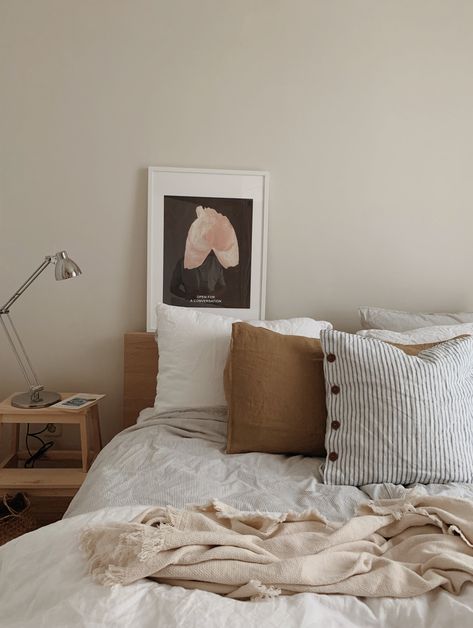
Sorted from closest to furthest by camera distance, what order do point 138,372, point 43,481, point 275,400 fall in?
1. point 275,400
2. point 43,481
3. point 138,372

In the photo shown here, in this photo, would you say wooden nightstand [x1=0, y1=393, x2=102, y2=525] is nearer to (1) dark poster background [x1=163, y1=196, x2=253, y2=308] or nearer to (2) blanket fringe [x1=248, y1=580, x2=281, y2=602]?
(1) dark poster background [x1=163, y1=196, x2=253, y2=308]

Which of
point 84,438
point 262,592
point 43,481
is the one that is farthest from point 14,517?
point 262,592

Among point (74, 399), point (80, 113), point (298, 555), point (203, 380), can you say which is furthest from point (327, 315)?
point (298, 555)

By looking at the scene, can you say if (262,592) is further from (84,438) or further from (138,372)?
(138,372)

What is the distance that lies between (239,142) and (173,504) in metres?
1.54

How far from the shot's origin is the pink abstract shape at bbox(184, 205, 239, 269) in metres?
2.55

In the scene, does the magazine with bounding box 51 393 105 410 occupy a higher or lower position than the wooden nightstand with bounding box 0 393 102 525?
higher

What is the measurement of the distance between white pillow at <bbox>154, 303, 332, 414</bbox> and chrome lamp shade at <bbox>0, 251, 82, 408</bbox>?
38 centimetres

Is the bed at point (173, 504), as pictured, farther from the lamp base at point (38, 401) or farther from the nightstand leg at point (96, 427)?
the lamp base at point (38, 401)

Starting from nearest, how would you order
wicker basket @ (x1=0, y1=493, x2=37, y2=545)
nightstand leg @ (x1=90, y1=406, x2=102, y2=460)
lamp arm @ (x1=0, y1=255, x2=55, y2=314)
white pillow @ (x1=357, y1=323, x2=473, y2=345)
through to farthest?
1. white pillow @ (x1=357, y1=323, x2=473, y2=345)
2. wicker basket @ (x1=0, y1=493, x2=37, y2=545)
3. lamp arm @ (x1=0, y1=255, x2=55, y2=314)
4. nightstand leg @ (x1=90, y1=406, x2=102, y2=460)

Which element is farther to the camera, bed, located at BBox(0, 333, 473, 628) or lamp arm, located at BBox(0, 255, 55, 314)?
lamp arm, located at BBox(0, 255, 55, 314)

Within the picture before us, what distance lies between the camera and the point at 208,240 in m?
2.56

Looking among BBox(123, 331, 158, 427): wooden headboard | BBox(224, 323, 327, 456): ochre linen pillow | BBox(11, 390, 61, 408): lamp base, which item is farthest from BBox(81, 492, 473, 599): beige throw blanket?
BBox(123, 331, 158, 427): wooden headboard

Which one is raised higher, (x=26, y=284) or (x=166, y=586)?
(x=26, y=284)
